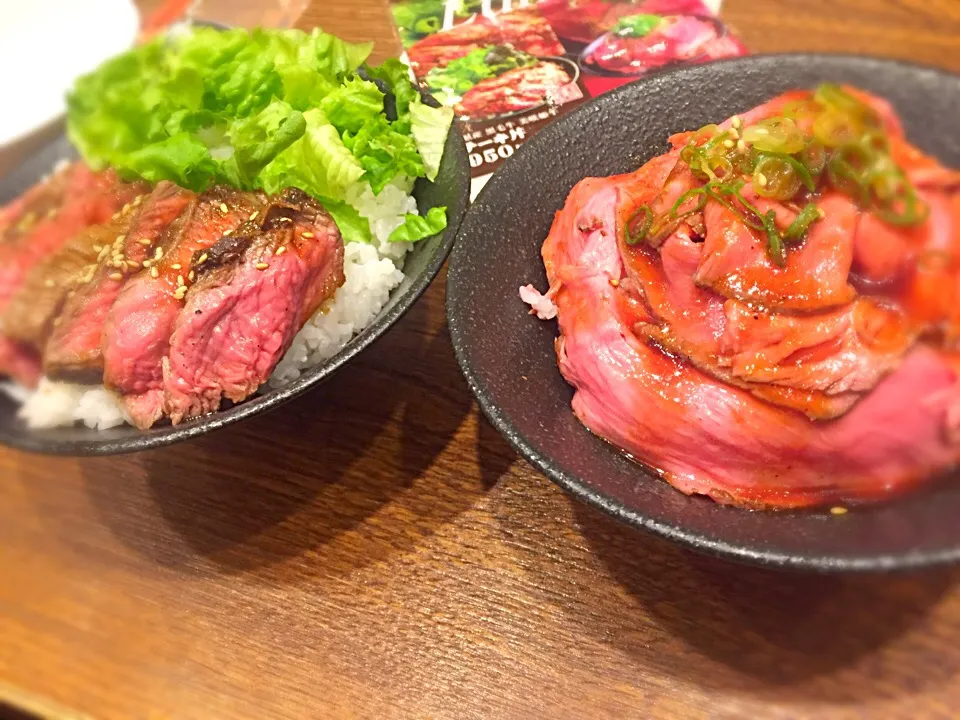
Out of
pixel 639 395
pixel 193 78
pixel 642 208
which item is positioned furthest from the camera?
pixel 193 78

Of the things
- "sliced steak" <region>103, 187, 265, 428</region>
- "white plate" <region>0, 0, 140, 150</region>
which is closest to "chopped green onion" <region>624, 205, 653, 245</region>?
"sliced steak" <region>103, 187, 265, 428</region>

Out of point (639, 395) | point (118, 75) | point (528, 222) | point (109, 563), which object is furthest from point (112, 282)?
point (639, 395)

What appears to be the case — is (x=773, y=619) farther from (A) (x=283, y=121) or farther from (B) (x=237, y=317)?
(A) (x=283, y=121)

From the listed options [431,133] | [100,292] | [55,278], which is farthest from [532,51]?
[55,278]

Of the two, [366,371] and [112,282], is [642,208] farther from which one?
[112,282]

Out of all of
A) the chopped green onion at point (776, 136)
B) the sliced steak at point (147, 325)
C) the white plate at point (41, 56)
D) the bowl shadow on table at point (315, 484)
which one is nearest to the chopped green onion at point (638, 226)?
the chopped green onion at point (776, 136)

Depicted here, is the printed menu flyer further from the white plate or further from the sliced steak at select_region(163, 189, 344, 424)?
the white plate

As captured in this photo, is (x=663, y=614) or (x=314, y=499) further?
(x=314, y=499)
